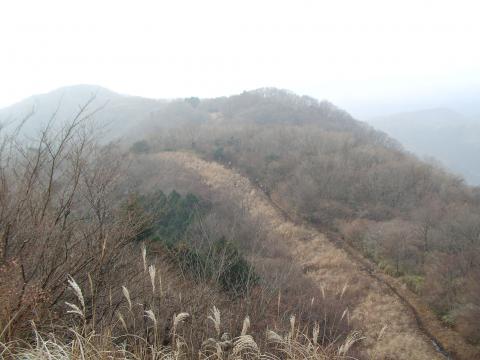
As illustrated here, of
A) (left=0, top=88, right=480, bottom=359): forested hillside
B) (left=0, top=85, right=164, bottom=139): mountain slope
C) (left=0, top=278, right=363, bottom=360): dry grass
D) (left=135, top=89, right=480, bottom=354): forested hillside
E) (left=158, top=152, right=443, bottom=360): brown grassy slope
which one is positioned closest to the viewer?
(left=0, top=278, right=363, bottom=360): dry grass

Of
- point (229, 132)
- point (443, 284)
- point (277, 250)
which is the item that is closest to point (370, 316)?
point (443, 284)

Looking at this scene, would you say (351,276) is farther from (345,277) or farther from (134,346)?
(134,346)

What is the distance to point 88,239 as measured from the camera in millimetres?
4797

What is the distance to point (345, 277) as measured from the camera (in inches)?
702

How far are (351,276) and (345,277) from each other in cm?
26

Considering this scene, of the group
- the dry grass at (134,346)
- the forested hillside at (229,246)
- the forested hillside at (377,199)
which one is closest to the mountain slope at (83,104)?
→ the forested hillside at (377,199)

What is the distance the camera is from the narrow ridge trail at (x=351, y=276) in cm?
1312

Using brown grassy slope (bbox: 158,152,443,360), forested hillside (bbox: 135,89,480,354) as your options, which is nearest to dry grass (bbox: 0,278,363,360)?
brown grassy slope (bbox: 158,152,443,360)

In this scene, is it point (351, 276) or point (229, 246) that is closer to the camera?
point (229, 246)

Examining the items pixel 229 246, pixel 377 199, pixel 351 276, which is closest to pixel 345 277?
pixel 351 276

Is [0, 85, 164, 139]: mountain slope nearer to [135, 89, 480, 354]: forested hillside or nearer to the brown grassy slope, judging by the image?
[135, 89, 480, 354]: forested hillside

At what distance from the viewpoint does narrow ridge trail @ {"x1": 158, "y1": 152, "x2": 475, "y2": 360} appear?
516 inches

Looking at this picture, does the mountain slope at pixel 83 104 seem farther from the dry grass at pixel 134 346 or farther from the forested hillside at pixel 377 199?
the dry grass at pixel 134 346

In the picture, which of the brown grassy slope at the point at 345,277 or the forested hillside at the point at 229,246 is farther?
the brown grassy slope at the point at 345,277
